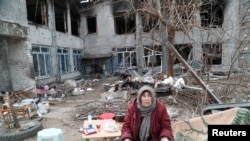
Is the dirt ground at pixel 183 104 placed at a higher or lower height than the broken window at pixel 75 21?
lower

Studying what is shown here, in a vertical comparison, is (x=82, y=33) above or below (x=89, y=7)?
below

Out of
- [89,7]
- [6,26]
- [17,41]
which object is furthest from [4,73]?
[89,7]

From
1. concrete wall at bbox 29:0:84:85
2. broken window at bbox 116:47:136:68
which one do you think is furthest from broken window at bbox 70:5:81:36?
broken window at bbox 116:47:136:68

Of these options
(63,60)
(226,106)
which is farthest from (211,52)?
(63,60)

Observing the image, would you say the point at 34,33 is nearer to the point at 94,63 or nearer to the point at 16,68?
the point at 16,68

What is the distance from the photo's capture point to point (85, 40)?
19688 mm

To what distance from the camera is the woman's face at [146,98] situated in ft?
9.91

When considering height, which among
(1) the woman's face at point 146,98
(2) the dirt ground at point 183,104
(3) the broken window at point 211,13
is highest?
(3) the broken window at point 211,13

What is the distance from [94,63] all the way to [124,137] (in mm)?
16515

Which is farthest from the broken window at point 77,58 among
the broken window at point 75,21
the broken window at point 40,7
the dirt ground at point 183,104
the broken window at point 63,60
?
the dirt ground at point 183,104

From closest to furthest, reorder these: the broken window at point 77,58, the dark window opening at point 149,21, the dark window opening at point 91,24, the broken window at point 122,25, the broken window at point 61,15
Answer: the dark window opening at point 149,21 < the broken window at point 61,15 < the broken window at point 77,58 < the broken window at point 122,25 < the dark window opening at point 91,24

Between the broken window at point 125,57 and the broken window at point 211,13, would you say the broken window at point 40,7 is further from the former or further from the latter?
the broken window at point 211,13

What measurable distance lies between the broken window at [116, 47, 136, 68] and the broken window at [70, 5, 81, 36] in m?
4.32

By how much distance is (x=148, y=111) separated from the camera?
121 inches
